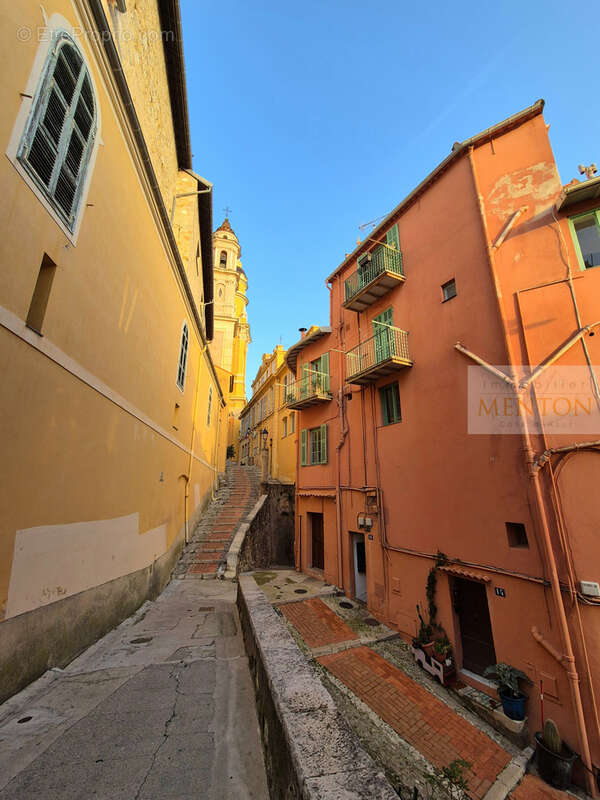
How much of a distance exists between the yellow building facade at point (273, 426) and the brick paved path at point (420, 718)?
1052 cm

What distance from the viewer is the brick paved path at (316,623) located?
26.5 feet

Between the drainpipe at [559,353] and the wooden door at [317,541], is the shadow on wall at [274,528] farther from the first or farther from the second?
the drainpipe at [559,353]

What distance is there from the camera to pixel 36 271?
136 inches

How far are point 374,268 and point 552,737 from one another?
11.1 metres

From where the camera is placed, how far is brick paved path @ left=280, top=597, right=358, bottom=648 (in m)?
8.07

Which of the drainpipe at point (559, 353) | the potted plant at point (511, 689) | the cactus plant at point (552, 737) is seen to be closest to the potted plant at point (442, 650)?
the potted plant at point (511, 689)

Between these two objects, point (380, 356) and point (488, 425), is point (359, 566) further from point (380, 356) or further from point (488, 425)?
point (380, 356)

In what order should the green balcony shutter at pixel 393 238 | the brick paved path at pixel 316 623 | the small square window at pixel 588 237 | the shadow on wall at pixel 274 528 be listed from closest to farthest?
1. the small square window at pixel 588 237
2. the brick paved path at pixel 316 623
3. the green balcony shutter at pixel 393 238
4. the shadow on wall at pixel 274 528

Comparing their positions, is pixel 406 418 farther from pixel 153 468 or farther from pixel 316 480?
pixel 153 468

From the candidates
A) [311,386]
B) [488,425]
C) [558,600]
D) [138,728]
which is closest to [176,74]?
[311,386]

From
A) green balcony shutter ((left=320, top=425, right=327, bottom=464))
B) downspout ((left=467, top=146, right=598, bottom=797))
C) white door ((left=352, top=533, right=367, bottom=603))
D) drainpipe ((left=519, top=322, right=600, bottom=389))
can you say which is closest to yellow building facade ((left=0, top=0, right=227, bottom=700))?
white door ((left=352, top=533, right=367, bottom=603))

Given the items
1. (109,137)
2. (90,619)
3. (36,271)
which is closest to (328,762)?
(90,619)

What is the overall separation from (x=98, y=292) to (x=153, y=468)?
4699 mm

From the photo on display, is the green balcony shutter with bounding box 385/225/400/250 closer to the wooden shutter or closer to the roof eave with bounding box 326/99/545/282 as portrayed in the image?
the roof eave with bounding box 326/99/545/282
